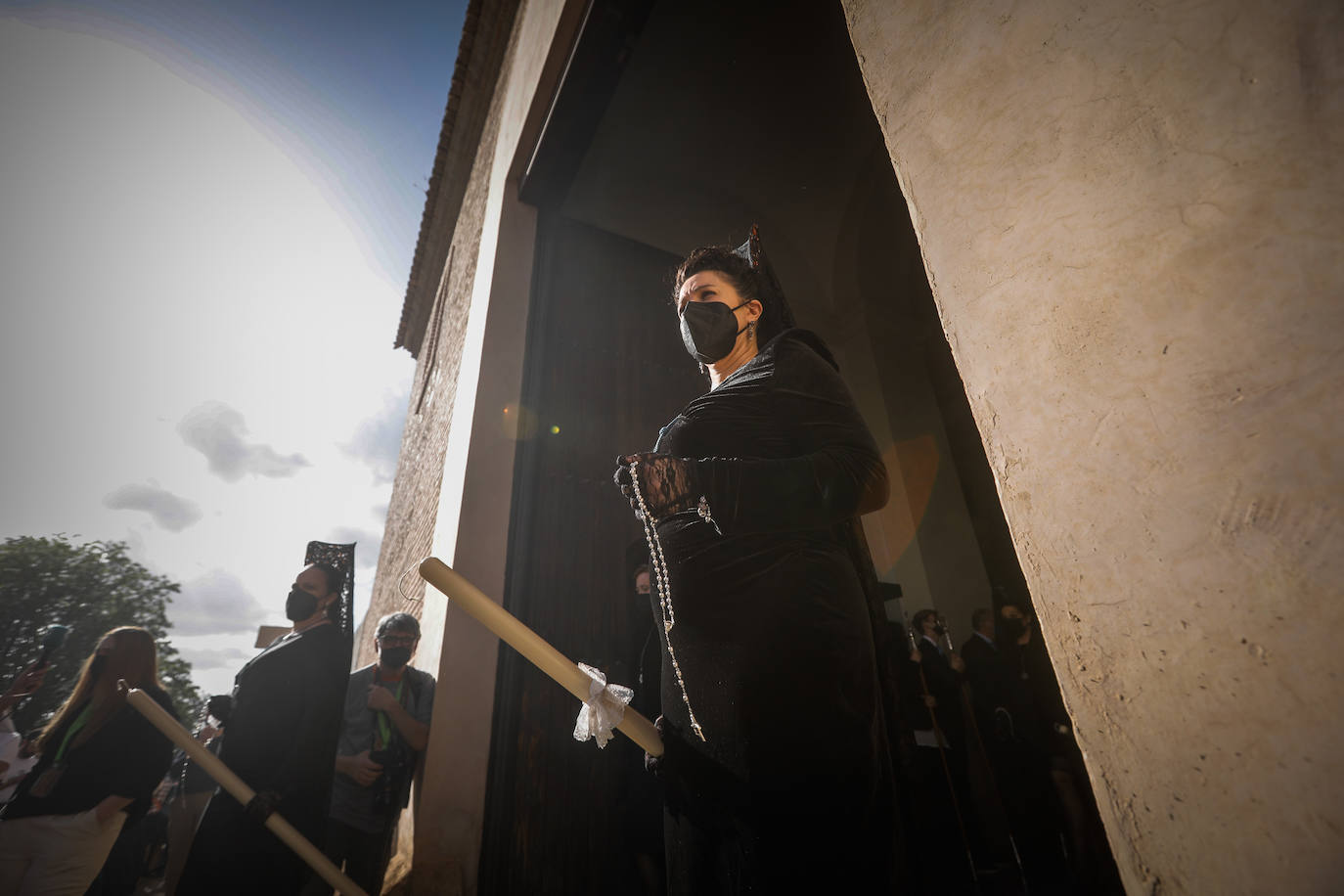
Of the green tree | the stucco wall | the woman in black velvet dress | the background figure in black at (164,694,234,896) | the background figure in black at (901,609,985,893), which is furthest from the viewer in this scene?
the green tree

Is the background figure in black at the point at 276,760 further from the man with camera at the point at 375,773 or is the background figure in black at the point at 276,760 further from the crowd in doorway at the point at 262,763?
the man with camera at the point at 375,773

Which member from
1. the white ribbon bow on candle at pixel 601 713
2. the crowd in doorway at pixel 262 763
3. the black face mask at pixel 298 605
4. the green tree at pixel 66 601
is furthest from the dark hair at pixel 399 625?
the green tree at pixel 66 601

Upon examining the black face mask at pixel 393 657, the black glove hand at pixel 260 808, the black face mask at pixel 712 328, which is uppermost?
the black face mask at pixel 712 328

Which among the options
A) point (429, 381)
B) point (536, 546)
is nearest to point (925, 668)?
point (536, 546)

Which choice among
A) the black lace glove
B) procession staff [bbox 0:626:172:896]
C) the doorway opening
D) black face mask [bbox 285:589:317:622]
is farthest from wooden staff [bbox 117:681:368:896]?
the black lace glove

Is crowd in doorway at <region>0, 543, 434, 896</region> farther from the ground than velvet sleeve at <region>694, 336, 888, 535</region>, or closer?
closer

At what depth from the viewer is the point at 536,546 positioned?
2961 millimetres

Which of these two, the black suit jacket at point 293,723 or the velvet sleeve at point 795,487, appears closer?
the velvet sleeve at point 795,487

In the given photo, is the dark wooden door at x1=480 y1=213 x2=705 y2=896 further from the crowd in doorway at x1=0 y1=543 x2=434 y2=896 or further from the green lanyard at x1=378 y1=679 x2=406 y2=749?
the green lanyard at x1=378 y1=679 x2=406 y2=749

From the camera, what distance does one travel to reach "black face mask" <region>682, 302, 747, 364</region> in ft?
4.78

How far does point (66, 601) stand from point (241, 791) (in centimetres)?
3133

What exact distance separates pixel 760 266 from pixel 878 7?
0.67 metres

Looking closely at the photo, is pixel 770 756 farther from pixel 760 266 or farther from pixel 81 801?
pixel 81 801

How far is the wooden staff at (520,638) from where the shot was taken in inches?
42.4
